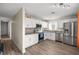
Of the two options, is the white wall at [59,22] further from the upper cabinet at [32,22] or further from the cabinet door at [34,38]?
the cabinet door at [34,38]

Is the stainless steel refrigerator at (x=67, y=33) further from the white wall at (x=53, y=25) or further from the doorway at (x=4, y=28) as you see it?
the doorway at (x=4, y=28)

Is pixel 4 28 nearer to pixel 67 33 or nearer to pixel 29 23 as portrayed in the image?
pixel 29 23

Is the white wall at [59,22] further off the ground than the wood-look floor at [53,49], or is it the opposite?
the white wall at [59,22]

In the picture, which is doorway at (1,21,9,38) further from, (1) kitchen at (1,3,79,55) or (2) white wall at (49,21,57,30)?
(2) white wall at (49,21,57,30)

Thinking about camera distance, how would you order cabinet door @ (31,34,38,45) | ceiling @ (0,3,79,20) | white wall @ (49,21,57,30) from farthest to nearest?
cabinet door @ (31,34,38,45) → white wall @ (49,21,57,30) → ceiling @ (0,3,79,20)

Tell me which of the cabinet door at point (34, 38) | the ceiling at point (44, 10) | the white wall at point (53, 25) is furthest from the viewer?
the cabinet door at point (34, 38)

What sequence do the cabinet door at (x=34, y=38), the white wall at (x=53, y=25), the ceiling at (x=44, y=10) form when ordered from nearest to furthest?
the ceiling at (x=44, y=10) < the white wall at (x=53, y=25) < the cabinet door at (x=34, y=38)

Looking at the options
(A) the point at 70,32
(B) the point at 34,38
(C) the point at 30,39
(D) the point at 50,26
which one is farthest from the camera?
(B) the point at 34,38

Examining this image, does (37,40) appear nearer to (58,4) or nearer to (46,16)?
(46,16)

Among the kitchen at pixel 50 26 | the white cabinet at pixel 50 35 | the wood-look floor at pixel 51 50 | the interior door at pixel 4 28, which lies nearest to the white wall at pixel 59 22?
the kitchen at pixel 50 26

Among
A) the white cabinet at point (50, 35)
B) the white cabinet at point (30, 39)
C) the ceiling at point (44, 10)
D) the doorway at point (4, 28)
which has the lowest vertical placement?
the white cabinet at point (30, 39)

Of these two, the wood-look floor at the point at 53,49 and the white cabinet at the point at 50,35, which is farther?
the white cabinet at the point at 50,35

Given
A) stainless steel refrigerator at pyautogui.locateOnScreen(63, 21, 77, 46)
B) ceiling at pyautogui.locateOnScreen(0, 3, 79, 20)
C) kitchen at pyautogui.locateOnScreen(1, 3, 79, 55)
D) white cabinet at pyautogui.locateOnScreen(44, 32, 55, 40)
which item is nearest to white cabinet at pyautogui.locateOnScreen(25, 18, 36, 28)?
kitchen at pyautogui.locateOnScreen(1, 3, 79, 55)

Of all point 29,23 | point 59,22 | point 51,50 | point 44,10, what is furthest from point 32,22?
point 51,50
